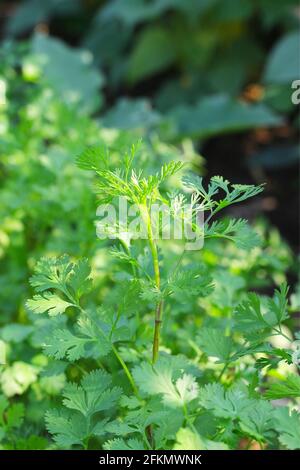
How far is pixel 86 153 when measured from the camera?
2.83 ft

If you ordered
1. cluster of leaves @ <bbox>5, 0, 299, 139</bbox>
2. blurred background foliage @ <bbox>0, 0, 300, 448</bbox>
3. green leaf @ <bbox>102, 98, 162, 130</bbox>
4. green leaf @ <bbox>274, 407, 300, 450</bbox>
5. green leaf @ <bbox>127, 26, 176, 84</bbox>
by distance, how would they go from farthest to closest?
green leaf @ <bbox>127, 26, 176, 84</bbox>, cluster of leaves @ <bbox>5, 0, 299, 139</bbox>, green leaf @ <bbox>102, 98, 162, 130</bbox>, blurred background foliage @ <bbox>0, 0, 300, 448</bbox>, green leaf @ <bbox>274, 407, 300, 450</bbox>

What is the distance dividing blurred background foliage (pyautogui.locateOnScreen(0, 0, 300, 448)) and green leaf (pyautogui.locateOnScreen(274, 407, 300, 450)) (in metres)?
0.27

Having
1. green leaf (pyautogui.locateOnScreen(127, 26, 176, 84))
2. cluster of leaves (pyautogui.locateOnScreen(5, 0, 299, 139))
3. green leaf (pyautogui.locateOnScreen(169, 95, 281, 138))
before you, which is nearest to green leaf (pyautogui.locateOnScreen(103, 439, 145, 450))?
cluster of leaves (pyautogui.locateOnScreen(5, 0, 299, 139))

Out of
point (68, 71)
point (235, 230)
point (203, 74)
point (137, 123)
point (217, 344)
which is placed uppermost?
point (203, 74)

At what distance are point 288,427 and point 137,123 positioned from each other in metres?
1.52

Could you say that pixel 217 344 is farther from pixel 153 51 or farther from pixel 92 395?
pixel 153 51

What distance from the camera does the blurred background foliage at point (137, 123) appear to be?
1467mm

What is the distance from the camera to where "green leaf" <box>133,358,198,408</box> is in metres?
0.82

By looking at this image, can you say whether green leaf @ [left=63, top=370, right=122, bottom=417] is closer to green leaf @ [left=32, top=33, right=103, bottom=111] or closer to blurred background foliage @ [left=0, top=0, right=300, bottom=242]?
blurred background foliage @ [left=0, top=0, right=300, bottom=242]

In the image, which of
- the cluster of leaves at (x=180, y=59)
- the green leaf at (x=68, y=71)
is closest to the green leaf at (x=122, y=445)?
the cluster of leaves at (x=180, y=59)

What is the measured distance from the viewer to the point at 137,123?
7.22ft


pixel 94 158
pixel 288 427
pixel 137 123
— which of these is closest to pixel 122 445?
pixel 288 427

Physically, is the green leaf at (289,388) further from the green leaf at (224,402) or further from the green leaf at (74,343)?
the green leaf at (74,343)
